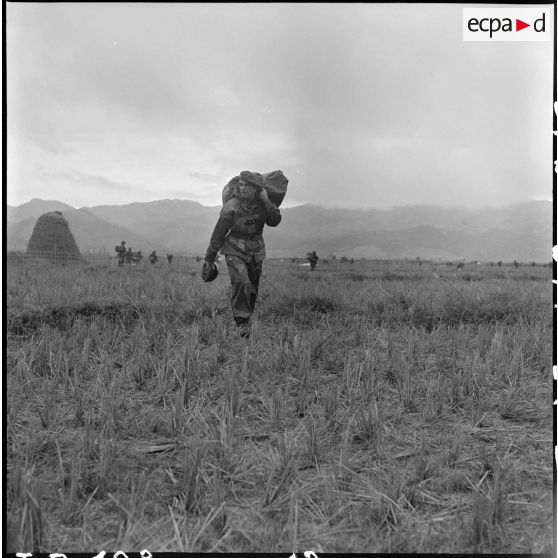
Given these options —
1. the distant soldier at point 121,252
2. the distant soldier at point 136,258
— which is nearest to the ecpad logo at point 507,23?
the distant soldier at point 136,258

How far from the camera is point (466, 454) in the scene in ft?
7.09

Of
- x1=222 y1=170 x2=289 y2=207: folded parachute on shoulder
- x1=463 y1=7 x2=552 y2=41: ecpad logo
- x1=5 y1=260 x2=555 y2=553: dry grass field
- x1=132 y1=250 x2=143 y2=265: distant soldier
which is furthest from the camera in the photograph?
x1=132 y1=250 x2=143 y2=265: distant soldier

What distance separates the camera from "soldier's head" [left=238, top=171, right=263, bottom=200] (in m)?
3.61

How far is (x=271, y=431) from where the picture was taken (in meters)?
2.39

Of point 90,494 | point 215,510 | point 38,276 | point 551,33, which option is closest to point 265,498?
point 215,510

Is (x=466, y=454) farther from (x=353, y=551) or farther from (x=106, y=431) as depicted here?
(x=106, y=431)

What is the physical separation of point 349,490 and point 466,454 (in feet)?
2.45

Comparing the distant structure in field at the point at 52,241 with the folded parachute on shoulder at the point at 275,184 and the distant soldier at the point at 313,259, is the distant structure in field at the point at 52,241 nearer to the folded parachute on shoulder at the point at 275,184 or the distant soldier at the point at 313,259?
the distant soldier at the point at 313,259

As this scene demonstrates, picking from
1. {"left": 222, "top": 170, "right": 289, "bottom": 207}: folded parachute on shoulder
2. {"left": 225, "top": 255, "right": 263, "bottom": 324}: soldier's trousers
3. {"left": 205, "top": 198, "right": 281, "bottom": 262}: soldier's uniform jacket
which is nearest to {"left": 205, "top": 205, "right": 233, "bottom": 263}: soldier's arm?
{"left": 205, "top": 198, "right": 281, "bottom": 262}: soldier's uniform jacket

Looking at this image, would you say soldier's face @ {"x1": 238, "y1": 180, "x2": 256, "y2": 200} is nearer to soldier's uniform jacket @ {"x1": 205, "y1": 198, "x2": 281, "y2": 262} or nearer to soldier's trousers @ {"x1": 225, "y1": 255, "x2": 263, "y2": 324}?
soldier's uniform jacket @ {"x1": 205, "y1": 198, "x2": 281, "y2": 262}

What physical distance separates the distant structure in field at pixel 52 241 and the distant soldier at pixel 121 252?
1.25 m

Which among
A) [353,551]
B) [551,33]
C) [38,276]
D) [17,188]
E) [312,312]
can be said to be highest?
[551,33]

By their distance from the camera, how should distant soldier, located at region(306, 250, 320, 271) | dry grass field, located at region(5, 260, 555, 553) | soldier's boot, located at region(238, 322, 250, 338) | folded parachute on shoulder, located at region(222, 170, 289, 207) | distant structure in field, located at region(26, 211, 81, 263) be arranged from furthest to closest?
1. distant structure in field, located at region(26, 211, 81, 263)
2. distant soldier, located at region(306, 250, 320, 271)
3. soldier's boot, located at region(238, 322, 250, 338)
4. folded parachute on shoulder, located at region(222, 170, 289, 207)
5. dry grass field, located at region(5, 260, 555, 553)

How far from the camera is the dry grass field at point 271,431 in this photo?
1589 millimetres
